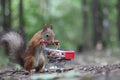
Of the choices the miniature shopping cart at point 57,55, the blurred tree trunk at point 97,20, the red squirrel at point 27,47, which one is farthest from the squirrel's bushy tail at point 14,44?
the blurred tree trunk at point 97,20

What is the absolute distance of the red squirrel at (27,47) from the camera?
8.82 metres

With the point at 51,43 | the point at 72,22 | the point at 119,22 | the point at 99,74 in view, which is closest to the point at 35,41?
the point at 51,43

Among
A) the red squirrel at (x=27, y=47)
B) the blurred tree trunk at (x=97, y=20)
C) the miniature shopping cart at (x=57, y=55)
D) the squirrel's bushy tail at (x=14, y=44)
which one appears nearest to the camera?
the miniature shopping cart at (x=57, y=55)

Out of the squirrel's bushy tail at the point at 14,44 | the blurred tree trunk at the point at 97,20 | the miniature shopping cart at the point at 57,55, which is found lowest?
the miniature shopping cart at the point at 57,55

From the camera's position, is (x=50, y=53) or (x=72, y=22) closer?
(x=50, y=53)

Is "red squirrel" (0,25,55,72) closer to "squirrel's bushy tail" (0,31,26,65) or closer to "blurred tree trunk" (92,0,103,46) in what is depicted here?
"squirrel's bushy tail" (0,31,26,65)

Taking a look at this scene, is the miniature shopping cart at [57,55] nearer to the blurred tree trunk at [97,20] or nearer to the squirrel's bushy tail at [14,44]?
the squirrel's bushy tail at [14,44]

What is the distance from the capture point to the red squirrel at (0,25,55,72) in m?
8.82

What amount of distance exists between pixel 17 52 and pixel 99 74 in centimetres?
227

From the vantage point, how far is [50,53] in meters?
8.73

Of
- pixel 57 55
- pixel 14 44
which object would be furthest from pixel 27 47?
pixel 57 55

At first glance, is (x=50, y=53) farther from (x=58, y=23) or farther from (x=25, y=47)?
(x=58, y=23)

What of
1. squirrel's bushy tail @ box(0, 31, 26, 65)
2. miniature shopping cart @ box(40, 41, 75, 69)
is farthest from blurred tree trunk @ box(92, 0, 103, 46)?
miniature shopping cart @ box(40, 41, 75, 69)

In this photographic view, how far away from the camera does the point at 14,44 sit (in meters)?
9.22
